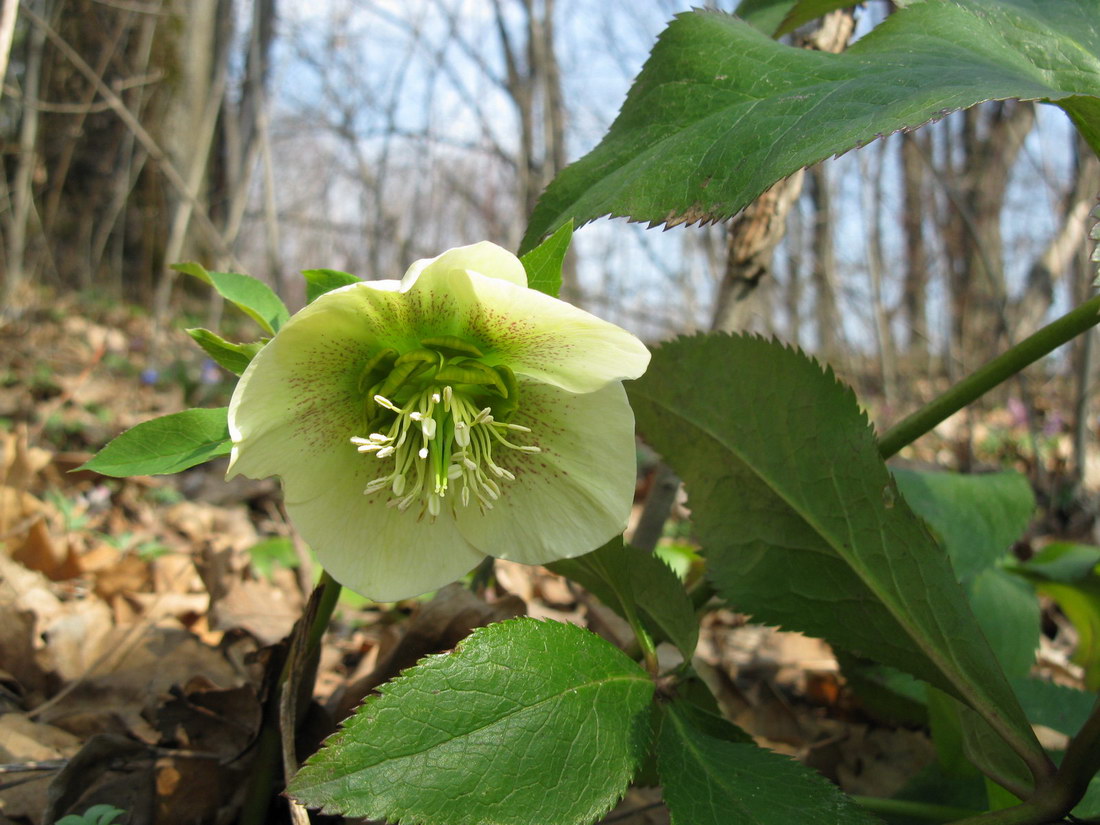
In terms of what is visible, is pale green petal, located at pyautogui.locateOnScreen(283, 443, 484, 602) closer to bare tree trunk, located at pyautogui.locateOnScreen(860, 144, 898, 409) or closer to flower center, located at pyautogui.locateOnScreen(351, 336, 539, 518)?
flower center, located at pyautogui.locateOnScreen(351, 336, 539, 518)

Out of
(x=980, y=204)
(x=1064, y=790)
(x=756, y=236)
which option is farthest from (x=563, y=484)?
(x=980, y=204)

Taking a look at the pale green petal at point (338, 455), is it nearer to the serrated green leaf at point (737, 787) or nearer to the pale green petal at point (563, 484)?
the pale green petal at point (563, 484)

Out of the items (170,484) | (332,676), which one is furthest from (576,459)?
(170,484)

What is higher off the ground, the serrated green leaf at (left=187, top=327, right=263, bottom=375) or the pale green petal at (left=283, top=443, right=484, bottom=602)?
the serrated green leaf at (left=187, top=327, right=263, bottom=375)

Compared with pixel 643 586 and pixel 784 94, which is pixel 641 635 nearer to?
pixel 643 586

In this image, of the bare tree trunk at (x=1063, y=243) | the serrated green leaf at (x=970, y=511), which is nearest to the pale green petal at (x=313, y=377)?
the serrated green leaf at (x=970, y=511)

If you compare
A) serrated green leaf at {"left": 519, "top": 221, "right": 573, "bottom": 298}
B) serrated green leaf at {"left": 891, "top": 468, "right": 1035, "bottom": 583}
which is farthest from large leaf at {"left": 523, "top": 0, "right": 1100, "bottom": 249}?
serrated green leaf at {"left": 891, "top": 468, "right": 1035, "bottom": 583}

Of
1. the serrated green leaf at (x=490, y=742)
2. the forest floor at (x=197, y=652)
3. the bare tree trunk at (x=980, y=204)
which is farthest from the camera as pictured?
the bare tree trunk at (x=980, y=204)
